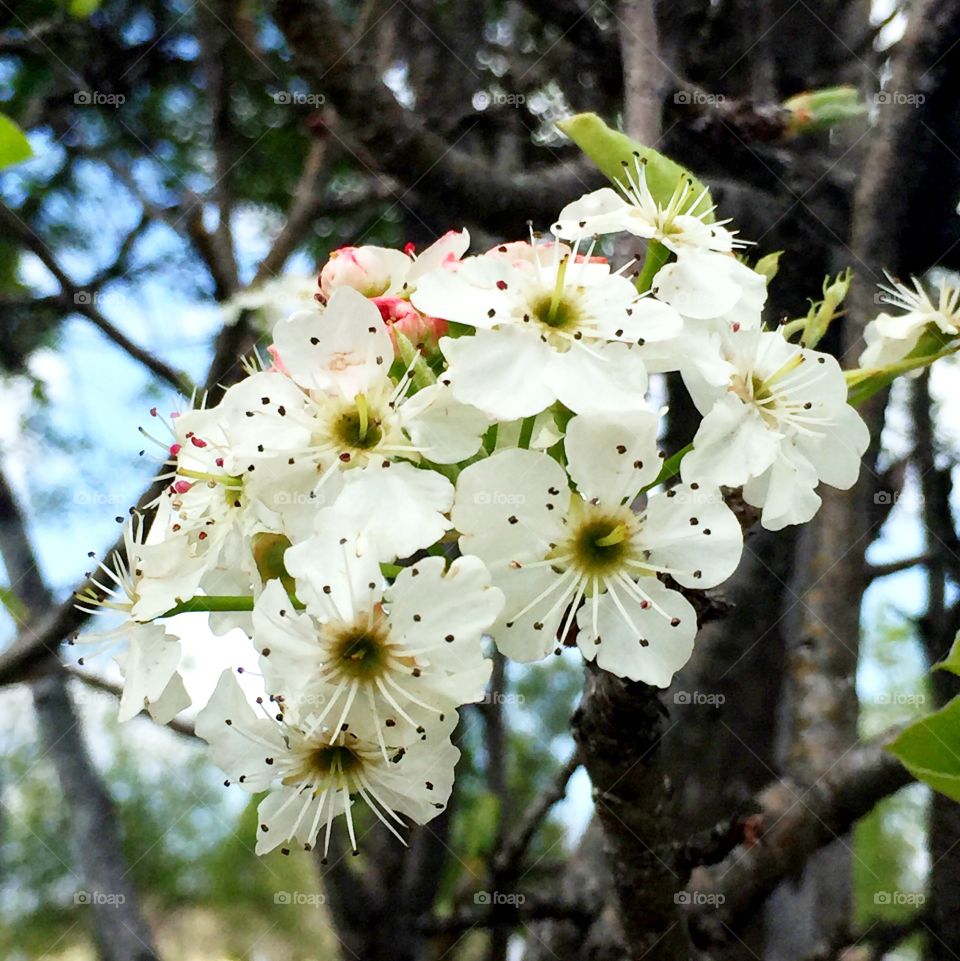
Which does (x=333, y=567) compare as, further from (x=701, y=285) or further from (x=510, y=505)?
(x=701, y=285)

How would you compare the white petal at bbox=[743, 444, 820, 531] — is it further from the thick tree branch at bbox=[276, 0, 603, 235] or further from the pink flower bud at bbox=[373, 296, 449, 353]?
the thick tree branch at bbox=[276, 0, 603, 235]

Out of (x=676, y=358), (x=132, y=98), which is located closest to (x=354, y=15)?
(x=132, y=98)

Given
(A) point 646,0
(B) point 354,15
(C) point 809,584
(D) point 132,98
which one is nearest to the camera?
(A) point 646,0

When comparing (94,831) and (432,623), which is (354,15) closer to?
(94,831)

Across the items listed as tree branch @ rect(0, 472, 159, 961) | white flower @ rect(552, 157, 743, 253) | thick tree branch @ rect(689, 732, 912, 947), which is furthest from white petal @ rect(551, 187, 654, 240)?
tree branch @ rect(0, 472, 159, 961)

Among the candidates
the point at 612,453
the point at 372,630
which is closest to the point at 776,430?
the point at 612,453

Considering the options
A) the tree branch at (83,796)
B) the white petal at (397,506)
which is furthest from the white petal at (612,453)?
the tree branch at (83,796)

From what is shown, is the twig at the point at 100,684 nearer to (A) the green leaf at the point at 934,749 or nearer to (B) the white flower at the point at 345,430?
(B) the white flower at the point at 345,430
